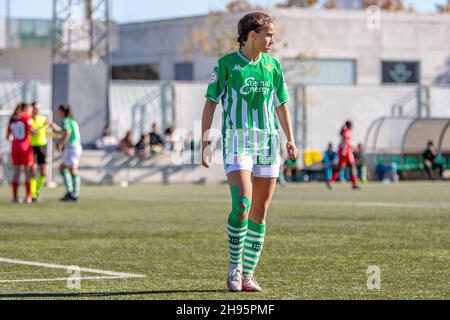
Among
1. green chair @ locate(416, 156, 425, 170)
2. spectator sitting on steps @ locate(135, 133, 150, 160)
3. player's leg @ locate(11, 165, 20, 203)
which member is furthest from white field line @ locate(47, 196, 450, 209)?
Result: green chair @ locate(416, 156, 425, 170)

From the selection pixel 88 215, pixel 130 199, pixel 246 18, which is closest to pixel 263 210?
pixel 246 18

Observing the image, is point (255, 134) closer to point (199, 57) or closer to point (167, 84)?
point (167, 84)

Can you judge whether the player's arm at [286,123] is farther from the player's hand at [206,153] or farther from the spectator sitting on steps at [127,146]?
the spectator sitting on steps at [127,146]

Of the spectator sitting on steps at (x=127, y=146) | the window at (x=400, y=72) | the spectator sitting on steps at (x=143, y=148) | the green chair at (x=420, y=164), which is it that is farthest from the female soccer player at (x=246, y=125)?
the window at (x=400, y=72)

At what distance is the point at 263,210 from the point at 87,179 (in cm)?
3258

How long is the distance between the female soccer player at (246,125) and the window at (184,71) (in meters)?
61.3

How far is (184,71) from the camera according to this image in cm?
7188

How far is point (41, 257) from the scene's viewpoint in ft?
42.5

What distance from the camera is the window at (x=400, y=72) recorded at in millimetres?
72625

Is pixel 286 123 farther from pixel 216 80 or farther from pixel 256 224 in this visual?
pixel 256 224

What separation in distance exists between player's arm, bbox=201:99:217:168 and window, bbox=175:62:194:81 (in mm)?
61257

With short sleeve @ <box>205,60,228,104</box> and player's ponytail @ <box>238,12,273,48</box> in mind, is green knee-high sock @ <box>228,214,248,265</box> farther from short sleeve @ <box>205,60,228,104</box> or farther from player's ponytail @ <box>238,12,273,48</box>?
player's ponytail @ <box>238,12,273,48</box>

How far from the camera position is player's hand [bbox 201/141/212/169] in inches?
377

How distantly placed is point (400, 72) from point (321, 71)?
5.74 meters
